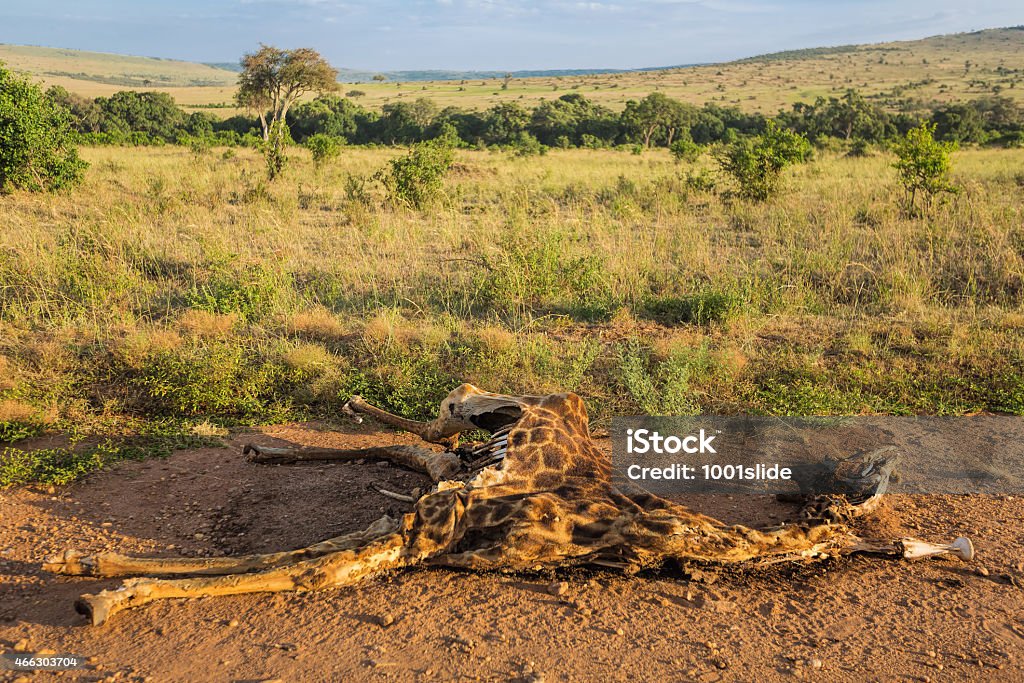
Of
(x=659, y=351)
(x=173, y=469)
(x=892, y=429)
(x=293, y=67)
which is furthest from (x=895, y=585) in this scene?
(x=293, y=67)

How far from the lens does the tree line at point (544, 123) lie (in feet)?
98.6

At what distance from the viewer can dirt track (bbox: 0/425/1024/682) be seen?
2.55 meters

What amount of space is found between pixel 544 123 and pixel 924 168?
2558cm

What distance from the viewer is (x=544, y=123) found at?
35.2m

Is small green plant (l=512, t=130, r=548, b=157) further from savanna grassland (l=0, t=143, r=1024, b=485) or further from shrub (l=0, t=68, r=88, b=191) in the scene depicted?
shrub (l=0, t=68, r=88, b=191)

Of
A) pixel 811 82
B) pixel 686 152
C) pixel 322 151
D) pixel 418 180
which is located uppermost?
pixel 811 82

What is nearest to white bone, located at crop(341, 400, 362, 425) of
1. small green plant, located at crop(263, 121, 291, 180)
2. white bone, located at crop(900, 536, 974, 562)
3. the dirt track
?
the dirt track

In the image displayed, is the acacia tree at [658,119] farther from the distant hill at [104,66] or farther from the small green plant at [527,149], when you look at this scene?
the distant hill at [104,66]

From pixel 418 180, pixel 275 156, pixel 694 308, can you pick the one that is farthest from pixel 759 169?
pixel 275 156

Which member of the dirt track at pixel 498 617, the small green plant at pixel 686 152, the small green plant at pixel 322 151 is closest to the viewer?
the dirt track at pixel 498 617

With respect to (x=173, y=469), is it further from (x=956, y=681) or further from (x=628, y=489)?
(x=956, y=681)

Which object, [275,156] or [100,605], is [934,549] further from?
[275,156]

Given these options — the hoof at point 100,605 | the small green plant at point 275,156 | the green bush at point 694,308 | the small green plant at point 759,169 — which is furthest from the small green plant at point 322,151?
the hoof at point 100,605

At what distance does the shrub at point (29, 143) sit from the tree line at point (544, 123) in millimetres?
15912
